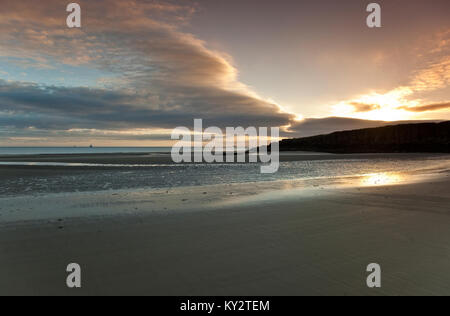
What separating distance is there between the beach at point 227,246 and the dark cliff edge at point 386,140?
66963mm

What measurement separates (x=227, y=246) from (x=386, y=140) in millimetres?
83675

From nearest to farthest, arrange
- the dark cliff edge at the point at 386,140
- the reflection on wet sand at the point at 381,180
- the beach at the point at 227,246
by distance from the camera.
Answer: the beach at the point at 227,246, the reflection on wet sand at the point at 381,180, the dark cliff edge at the point at 386,140

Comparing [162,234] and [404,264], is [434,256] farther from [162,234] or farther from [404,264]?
[162,234]

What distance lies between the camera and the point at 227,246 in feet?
17.8

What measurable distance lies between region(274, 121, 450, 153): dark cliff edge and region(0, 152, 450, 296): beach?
67.0m

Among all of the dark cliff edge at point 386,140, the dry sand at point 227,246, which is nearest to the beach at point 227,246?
the dry sand at point 227,246

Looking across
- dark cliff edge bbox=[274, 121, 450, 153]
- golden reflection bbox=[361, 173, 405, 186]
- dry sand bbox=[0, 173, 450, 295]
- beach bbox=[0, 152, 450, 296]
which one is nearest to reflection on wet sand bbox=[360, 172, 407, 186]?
golden reflection bbox=[361, 173, 405, 186]

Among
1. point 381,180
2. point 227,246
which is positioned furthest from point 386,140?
point 227,246

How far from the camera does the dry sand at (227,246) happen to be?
397 cm

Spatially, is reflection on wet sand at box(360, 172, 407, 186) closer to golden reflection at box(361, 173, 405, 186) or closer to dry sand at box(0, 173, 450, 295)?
golden reflection at box(361, 173, 405, 186)

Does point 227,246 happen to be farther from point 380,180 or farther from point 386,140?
point 386,140

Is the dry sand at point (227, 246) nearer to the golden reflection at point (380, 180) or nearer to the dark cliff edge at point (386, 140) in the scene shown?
the golden reflection at point (380, 180)

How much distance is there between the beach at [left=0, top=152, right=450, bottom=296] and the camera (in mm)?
3971
